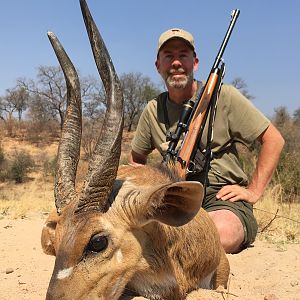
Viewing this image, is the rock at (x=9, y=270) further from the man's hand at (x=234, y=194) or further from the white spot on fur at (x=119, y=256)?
the man's hand at (x=234, y=194)

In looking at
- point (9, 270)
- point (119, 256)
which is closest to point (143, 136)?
point (9, 270)

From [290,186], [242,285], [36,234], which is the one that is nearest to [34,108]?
[290,186]

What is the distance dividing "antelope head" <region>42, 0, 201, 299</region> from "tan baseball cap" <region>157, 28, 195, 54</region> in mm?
2398

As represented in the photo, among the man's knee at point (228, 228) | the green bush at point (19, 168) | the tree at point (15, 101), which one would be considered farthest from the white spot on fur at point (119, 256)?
the tree at point (15, 101)

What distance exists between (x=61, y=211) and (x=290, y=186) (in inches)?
414

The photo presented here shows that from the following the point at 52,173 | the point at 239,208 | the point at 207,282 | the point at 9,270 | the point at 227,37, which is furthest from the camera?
the point at 52,173

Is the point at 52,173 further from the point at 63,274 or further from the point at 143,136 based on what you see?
the point at 63,274

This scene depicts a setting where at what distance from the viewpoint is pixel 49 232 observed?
358 centimetres

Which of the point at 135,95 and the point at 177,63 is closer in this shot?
the point at 177,63

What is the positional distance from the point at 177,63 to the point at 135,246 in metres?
3.01

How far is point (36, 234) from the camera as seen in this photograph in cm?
640

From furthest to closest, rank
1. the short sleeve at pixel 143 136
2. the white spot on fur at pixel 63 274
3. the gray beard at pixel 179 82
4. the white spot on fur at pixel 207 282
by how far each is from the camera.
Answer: the short sleeve at pixel 143 136 → the gray beard at pixel 179 82 → the white spot on fur at pixel 207 282 → the white spot on fur at pixel 63 274

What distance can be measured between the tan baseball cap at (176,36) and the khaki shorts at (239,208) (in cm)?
178

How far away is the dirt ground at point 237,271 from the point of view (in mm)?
3942
